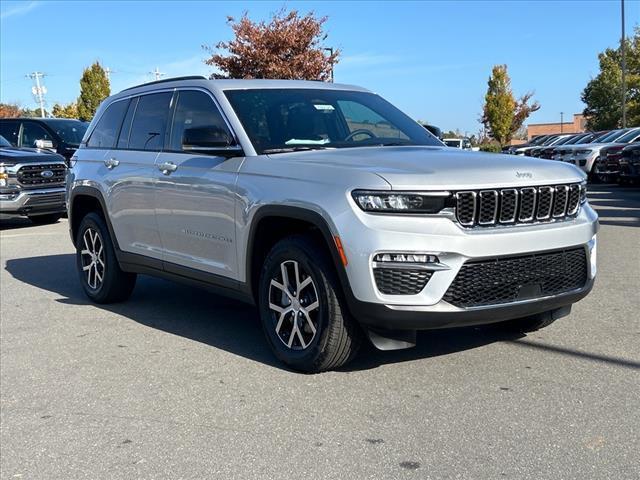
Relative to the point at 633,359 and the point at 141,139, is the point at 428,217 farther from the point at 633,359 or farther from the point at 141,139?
the point at 141,139

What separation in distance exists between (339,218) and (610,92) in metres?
48.1

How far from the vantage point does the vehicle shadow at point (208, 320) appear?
5.02m

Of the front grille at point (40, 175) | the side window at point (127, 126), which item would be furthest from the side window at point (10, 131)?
the side window at point (127, 126)

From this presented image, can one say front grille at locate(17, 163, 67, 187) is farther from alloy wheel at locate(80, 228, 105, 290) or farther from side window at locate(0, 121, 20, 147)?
alloy wheel at locate(80, 228, 105, 290)

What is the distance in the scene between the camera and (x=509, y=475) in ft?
10.5

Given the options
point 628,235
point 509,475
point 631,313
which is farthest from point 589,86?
point 509,475

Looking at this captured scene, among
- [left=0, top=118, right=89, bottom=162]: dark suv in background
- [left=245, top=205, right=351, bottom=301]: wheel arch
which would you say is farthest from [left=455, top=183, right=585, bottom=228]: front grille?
[left=0, top=118, right=89, bottom=162]: dark suv in background

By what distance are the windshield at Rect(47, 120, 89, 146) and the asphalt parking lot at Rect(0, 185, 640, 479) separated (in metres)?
11.0

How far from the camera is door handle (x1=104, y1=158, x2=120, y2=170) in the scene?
6434 mm

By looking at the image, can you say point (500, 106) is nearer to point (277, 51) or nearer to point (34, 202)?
point (277, 51)

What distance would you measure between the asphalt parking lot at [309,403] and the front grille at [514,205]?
96 centimetres

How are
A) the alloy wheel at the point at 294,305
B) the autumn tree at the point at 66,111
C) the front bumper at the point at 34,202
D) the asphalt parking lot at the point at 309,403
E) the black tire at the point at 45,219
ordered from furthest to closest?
1. the autumn tree at the point at 66,111
2. the black tire at the point at 45,219
3. the front bumper at the point at 34,202
4. the alloy wheel at the point at 294,305
5. the asphalt parking lot at the point at 309,403

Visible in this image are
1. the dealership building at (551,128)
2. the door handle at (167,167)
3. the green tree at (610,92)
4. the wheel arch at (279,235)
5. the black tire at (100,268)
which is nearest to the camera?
the wheel arch at (279,235)

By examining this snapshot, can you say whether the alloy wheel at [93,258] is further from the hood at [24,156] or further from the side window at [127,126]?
the hood at [24,156]
